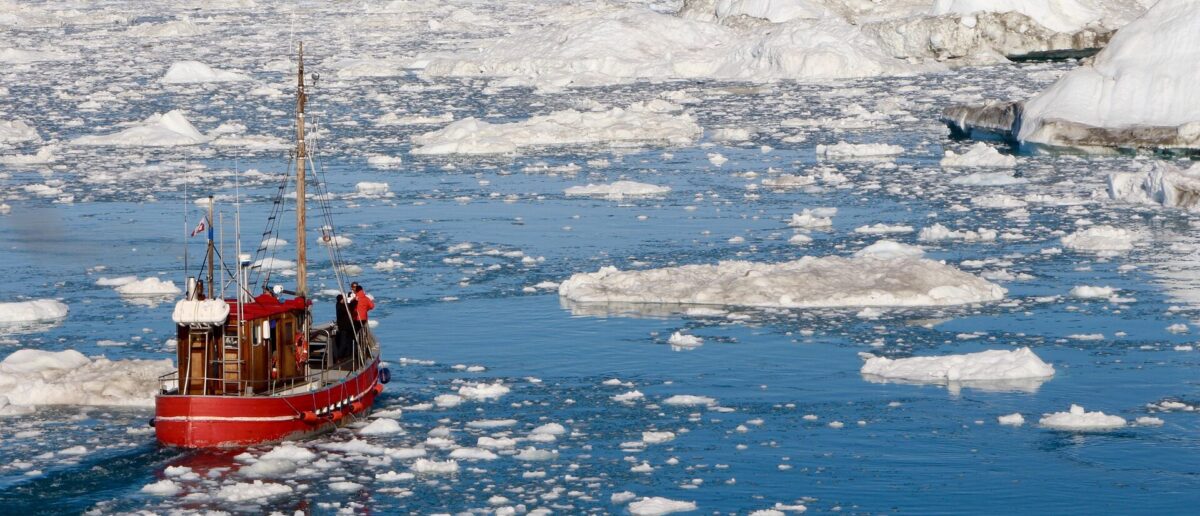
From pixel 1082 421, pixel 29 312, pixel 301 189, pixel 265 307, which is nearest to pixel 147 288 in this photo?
pixel 29 312

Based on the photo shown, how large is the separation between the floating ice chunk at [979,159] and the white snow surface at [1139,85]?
2.46 metres

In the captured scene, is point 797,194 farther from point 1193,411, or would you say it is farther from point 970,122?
point 1193,411

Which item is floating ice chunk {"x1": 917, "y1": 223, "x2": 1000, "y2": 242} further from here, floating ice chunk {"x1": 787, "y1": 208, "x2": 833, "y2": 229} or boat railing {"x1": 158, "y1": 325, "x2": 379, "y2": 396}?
boat railing {"x1": 158, "y1": 325, "x2": 379, "y2": 396}

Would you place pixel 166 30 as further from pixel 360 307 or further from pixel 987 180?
pixel 360 307

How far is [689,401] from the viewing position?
59.5ft

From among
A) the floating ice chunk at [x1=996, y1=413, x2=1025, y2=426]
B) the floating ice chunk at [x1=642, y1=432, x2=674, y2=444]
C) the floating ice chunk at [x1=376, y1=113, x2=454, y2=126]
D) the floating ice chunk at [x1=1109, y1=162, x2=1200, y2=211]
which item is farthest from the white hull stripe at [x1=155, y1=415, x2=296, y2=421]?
the floating ice chunk at [x1=376, y1=113, x2=454, y2=126]

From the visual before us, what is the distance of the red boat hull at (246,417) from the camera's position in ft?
53.5

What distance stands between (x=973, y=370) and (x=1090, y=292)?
481cm

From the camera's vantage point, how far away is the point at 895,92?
1955 inches

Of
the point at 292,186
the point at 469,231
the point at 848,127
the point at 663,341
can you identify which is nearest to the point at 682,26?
the point at 848,127

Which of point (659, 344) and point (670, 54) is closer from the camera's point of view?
point (659, 344)

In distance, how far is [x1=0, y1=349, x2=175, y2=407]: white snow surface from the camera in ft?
59.9

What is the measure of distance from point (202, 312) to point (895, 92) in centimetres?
3566

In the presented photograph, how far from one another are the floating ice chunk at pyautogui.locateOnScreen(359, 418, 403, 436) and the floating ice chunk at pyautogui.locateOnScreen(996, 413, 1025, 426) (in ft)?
19.7
